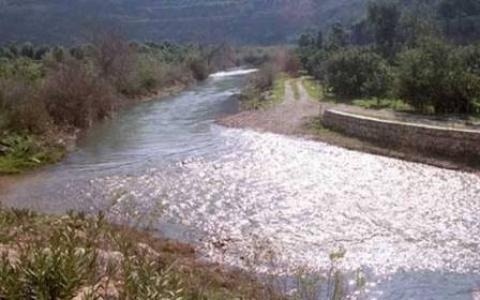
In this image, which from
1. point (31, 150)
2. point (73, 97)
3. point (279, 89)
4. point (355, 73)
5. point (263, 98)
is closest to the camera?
point (31, 150)

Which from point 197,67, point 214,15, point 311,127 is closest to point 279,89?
point 311,127

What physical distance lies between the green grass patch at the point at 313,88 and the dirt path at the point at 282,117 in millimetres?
2064

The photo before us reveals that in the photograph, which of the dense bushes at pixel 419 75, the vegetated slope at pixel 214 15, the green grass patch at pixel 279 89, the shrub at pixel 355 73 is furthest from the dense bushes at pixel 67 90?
the vegetated slope at pixel 214 15

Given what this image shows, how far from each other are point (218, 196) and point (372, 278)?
9056mm

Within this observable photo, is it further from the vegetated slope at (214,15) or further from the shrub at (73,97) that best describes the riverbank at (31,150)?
the vegetated slope at (214,15)

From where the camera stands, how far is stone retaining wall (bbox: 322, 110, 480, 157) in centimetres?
2661

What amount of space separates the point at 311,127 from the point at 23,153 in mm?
16315

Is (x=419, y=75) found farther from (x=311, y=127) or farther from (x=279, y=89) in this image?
(x=279, y=89)

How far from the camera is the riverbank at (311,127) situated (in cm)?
2687

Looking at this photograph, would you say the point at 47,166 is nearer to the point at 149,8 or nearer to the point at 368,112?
the point at 368,112

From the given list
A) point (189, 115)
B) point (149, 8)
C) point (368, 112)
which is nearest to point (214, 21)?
point (149, 8)

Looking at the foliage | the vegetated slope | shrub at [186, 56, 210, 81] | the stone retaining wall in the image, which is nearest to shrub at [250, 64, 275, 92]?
the foliage

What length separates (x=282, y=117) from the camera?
41.9 meters

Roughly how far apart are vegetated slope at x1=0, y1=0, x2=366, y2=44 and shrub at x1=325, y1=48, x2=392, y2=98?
9674cm
